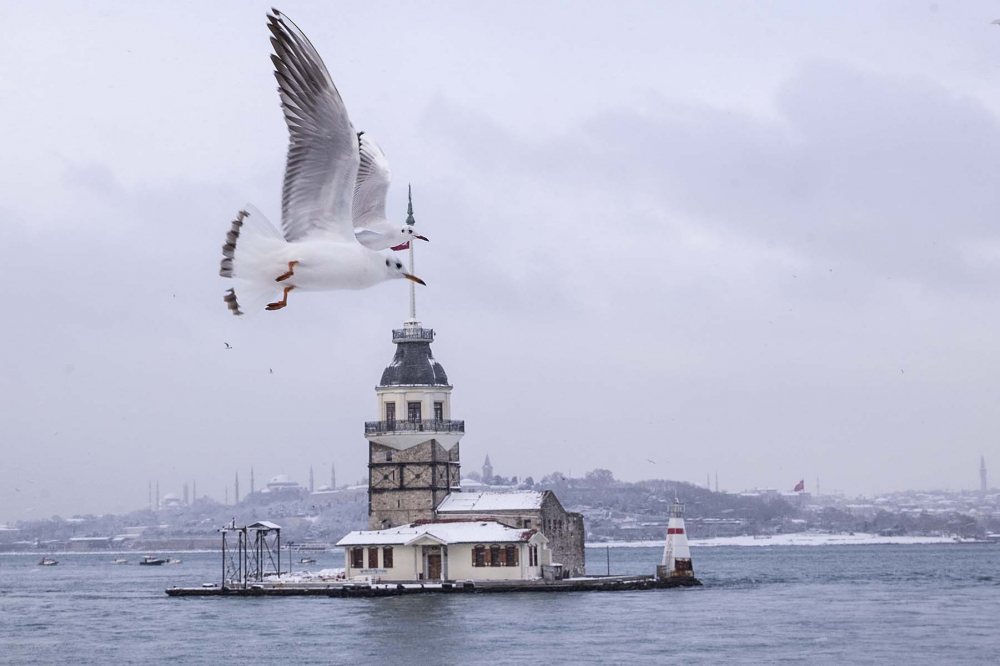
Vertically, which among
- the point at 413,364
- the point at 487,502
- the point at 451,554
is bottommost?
the point at 451,554

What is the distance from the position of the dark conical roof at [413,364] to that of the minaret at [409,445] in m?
0.04

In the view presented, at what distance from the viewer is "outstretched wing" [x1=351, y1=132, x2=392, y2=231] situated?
9.70 meters

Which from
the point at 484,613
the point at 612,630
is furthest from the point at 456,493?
the point at 612,630

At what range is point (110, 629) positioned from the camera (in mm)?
47812

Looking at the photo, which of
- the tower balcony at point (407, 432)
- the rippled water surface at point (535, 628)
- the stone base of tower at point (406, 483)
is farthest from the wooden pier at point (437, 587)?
the tower balcony at point (407, 432)

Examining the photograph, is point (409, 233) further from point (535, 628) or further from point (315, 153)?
point (535, 628)

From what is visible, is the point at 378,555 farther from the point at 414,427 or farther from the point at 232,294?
the point at 232,294

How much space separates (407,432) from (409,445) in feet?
1.66

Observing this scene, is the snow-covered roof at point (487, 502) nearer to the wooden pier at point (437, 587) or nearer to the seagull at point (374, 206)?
the wooden pier at point (437, 587)

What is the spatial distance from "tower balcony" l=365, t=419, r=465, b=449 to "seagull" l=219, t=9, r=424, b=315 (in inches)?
1859

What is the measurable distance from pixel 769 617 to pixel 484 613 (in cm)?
856

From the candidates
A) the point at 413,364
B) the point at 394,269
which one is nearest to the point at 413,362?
the point at 413,364

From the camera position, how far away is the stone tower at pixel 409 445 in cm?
5581

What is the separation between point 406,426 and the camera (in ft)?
183
